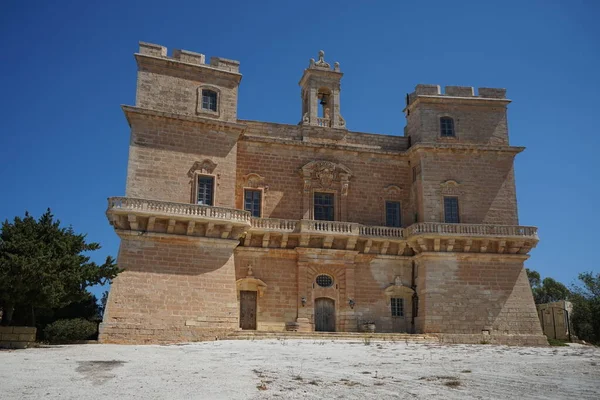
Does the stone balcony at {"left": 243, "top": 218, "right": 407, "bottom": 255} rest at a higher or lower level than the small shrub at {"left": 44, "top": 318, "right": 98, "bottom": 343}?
higher

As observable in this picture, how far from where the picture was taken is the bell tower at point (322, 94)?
2886 cm

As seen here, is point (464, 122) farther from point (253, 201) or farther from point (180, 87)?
point (180, 87)

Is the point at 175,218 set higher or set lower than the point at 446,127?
lower

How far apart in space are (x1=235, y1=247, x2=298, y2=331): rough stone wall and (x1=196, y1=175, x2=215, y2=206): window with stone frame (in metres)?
2.52

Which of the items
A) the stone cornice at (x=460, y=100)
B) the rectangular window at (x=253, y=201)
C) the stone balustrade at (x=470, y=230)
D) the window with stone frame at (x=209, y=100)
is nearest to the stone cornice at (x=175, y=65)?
the window with stone frame at (x=209, y=100)

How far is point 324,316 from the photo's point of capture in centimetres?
2627

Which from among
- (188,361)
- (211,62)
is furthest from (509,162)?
(188,361)

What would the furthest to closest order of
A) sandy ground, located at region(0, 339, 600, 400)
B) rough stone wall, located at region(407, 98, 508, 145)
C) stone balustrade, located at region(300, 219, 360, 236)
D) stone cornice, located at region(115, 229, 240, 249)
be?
rough stone wall, located at region(407, 98, 508, 145), stone balustrade, located at region(300, 219, 360, 236), stone cornice, located at region(115, 229, 240, 249), sandy ground, located at region(0, 339, 600, 400)

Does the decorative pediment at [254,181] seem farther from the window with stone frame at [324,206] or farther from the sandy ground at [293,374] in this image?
the sandy ground at [293,374]

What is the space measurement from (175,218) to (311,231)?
19.9ft

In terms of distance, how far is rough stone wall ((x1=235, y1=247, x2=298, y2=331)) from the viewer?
83.3 feet

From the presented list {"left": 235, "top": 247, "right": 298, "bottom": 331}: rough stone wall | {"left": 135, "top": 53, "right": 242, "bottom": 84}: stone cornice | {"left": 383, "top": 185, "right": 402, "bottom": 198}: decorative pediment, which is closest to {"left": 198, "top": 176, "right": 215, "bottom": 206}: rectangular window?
{"left": 235, "top": 247, "right": 298, "bottom": 331}: rough stone wall

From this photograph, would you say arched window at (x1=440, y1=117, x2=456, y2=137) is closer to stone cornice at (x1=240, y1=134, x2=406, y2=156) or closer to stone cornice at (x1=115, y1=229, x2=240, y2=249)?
stone cornice at (x1=240, y1=134, x2=406, y2=156)

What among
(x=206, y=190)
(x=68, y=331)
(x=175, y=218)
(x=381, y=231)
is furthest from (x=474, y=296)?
(x=68, y=331)
